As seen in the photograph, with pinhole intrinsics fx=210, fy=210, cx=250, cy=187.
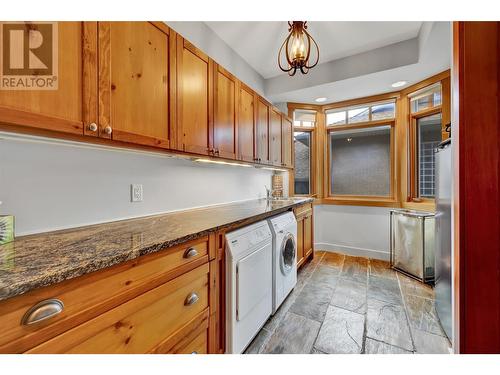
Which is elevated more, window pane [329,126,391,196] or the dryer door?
window pane [329,126,391,196]

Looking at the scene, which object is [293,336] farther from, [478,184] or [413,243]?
[413,243]

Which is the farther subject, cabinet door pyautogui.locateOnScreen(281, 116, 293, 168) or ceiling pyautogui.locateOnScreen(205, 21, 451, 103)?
cabinet door pyautogui.locateOnScreen(281, 116, 293, 168)

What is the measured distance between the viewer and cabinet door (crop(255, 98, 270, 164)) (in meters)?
2.50

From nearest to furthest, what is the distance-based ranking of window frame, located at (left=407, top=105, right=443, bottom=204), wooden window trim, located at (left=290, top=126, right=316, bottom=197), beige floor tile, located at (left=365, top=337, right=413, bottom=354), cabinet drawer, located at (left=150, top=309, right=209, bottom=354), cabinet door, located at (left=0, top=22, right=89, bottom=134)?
cabinet door, located at (left=0, top=22, right=89, bottom=134) → cabinet drawer, located at (left=150, top=309, right=209, bottom=354) → beige floor tile, located at (left=365, top=337, right=413, bottom=354) → window frame, located at (left=407, top=105, right=443, bottom=204) → wooden window trim, located at (left=290, top=126, right=316, bottom=197)

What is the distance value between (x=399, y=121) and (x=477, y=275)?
2.89 m

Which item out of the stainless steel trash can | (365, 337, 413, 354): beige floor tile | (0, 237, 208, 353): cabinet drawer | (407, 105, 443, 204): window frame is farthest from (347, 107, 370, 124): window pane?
(0, 237, 208, 353): cabinet drawer

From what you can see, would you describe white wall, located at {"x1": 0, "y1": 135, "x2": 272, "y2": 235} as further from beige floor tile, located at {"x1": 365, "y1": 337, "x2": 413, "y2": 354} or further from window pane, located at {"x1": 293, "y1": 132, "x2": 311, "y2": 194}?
window pane, located at {"x1": 293, "y1": 132, "x2": 311, "y2": 194}

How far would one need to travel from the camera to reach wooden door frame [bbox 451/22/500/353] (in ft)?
3.01

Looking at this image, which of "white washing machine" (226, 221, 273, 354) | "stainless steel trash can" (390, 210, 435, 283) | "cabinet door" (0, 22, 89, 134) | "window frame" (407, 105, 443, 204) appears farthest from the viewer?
"window frame" (407, 105, 443, 204)

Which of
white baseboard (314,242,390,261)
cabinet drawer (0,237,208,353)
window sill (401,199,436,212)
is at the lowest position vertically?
white baseboard (314,242,390,261)

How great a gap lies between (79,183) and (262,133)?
75.1 inches

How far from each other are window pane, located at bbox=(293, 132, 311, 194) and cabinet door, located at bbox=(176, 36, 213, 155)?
240cm

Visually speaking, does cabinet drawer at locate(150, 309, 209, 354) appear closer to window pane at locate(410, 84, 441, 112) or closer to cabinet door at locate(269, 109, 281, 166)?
cabinet door at locate(269, 109, 281, 166)

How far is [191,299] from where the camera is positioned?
1.11 m
